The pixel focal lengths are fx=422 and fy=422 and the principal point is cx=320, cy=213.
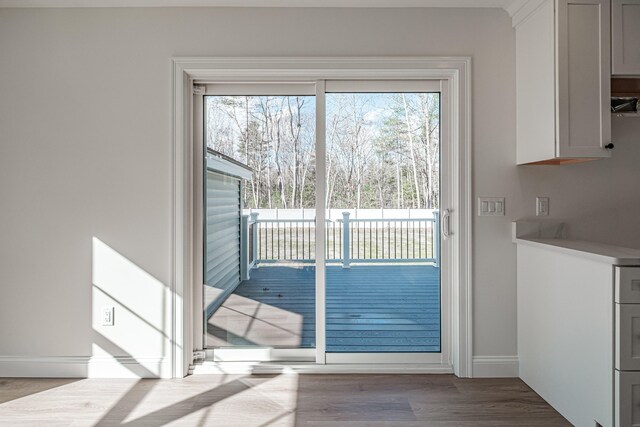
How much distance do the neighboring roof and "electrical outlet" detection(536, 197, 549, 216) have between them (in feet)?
6.37

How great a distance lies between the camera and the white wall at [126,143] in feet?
9.09

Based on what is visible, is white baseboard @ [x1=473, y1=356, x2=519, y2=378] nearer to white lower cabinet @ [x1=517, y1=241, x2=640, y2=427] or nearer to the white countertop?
white lower cabinet @ [x1=517, y1=241, x2=640, y2=427]

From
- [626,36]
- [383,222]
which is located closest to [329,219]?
[383,222]

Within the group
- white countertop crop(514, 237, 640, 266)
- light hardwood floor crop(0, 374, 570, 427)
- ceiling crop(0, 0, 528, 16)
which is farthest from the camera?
ceiling crop(0, 0, 528, 16)

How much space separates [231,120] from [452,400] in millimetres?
2279

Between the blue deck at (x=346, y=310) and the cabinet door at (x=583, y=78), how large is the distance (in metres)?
1.19

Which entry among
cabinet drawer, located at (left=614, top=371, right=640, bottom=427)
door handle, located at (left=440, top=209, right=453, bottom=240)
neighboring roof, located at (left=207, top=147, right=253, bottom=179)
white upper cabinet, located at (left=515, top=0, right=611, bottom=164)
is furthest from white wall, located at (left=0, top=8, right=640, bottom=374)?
cabinet drawer, located at (left=614, top=371, right=640, bottom=427)

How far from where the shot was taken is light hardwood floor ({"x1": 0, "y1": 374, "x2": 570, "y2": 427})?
223 cm

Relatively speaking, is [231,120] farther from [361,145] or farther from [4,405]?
[4,405]

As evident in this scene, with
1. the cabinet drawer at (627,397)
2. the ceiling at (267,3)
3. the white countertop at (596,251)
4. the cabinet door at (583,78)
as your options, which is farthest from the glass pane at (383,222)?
the cabinet drawer at (627,397)

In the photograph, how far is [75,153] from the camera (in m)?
2.78

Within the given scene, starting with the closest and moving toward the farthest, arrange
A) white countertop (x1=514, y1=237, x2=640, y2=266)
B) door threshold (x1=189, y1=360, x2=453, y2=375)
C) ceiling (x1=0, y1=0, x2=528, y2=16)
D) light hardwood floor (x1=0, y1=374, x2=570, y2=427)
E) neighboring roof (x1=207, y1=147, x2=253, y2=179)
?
1. white countertop (x1=514, y1=237, x2=640, y2=266)
2. light hardwood floor (x1=0, y1=374, x2=570, y2=427)
3. ceiling (x1=0, y1=0, x2=528, y2=16)
4. door threshold (x1=189, y1=360, x2=453, y2=375)
5. neighboring roof (x1=207, y1=147, x2=253, y2=179)

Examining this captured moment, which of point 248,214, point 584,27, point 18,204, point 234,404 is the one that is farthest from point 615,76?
point 18,204

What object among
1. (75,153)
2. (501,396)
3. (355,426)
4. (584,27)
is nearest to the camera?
(355,426)
